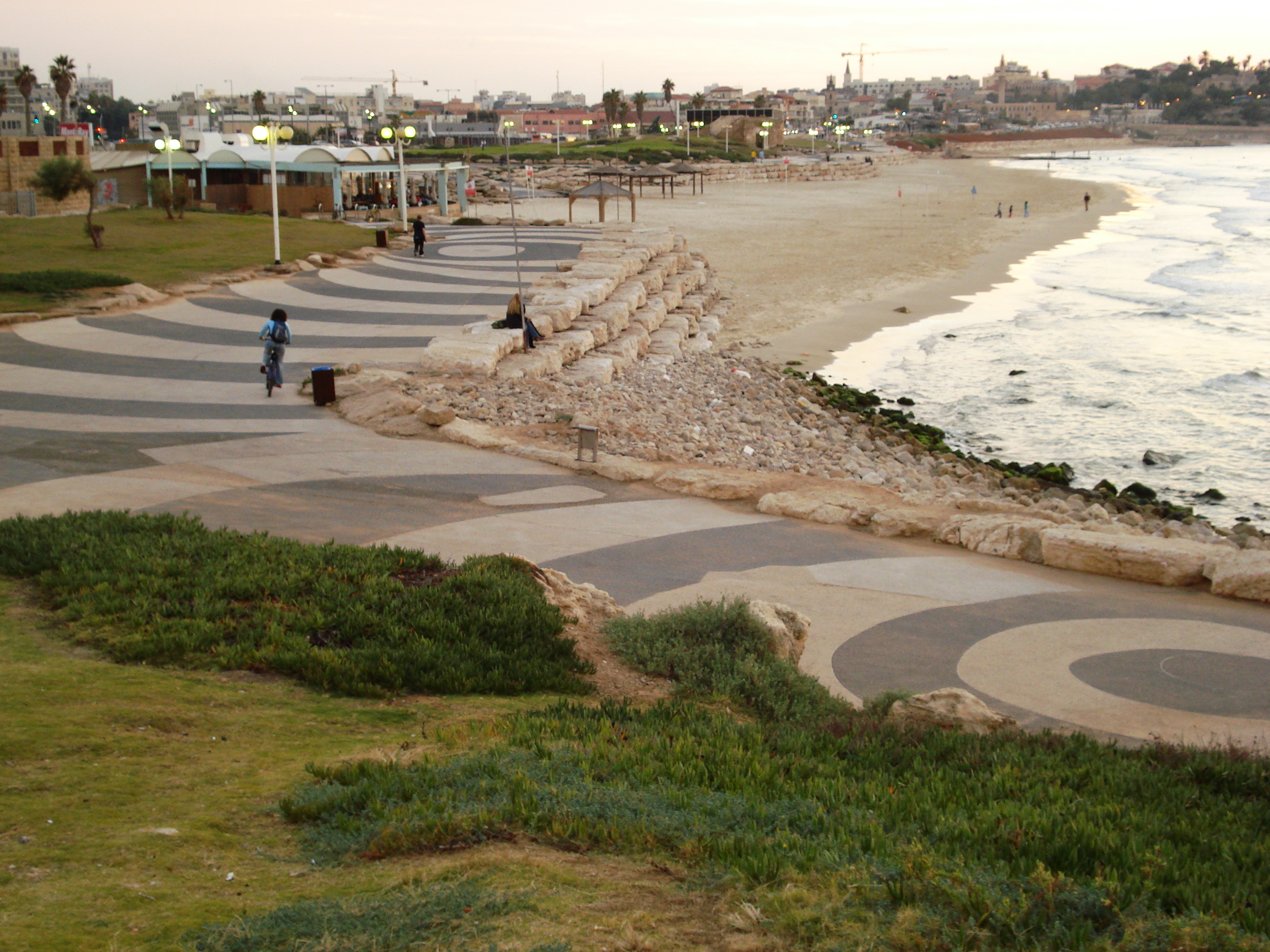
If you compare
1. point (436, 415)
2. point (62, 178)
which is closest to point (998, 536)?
point (436, 415)

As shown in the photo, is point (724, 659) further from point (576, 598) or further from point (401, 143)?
point (401, 143)

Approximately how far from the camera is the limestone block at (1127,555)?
9.91 meters

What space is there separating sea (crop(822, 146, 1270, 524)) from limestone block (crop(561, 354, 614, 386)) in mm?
6175

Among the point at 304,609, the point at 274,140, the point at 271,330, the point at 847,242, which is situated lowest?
the point at 304,609

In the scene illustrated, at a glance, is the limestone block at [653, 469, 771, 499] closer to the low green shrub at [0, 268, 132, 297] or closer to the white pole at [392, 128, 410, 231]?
the low green shrub at [0, 268, 132, 297]

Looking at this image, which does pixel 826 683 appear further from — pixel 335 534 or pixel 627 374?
pixel 627 374

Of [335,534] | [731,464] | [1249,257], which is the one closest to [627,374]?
[731,464]

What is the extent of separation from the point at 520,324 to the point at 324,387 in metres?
5.22

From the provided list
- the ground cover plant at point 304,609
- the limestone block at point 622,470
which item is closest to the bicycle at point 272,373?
the limestone block at point 622,470

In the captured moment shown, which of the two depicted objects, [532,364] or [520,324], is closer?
[532,364]

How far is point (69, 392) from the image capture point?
16.4 meters

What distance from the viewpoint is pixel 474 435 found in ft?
47.6

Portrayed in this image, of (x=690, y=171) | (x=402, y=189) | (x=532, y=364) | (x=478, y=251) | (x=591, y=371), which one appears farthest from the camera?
(x=690, y=171)

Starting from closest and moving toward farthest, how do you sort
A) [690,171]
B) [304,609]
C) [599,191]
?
[304,609]
[599,191]
[690,171]
